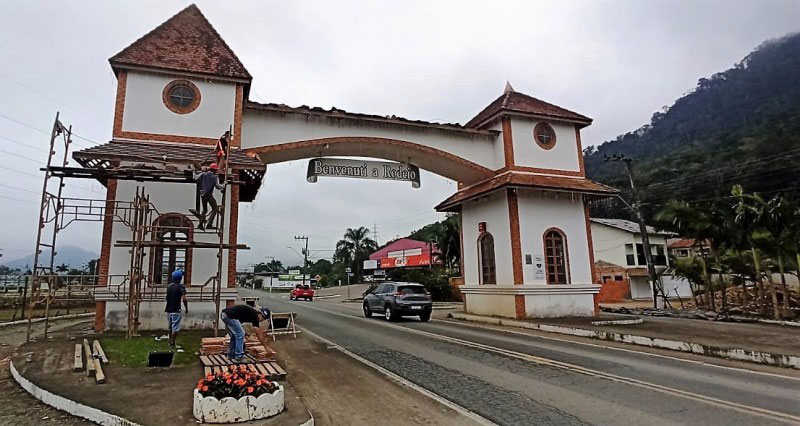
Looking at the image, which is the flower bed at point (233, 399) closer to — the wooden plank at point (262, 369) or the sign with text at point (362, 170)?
the wooden plank at point (262, 369)

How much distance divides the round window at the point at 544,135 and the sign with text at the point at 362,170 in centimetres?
501

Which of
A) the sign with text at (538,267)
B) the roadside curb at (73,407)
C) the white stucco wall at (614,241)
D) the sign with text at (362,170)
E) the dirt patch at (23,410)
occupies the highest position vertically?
the sign with text at (362,170)

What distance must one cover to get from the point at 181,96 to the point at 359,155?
20.9ft

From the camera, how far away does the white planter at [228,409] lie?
5180mm

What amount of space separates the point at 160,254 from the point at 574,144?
15.9 meters

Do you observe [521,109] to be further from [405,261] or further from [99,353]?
[405,261]

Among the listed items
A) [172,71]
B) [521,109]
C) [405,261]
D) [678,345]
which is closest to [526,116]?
[521,109]

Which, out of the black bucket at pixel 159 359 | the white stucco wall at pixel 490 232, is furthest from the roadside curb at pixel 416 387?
the white stucco wall at pixel 490 232

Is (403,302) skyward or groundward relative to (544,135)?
groundward

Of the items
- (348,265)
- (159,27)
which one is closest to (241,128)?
(159,27)

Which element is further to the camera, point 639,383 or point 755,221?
point 755,221

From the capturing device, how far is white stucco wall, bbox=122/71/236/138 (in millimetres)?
13953

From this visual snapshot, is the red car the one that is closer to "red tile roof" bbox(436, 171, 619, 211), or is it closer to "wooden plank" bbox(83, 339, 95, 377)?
"red tile roof" bbox(436, 171, 619, 211)

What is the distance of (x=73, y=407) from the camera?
19.6ft
